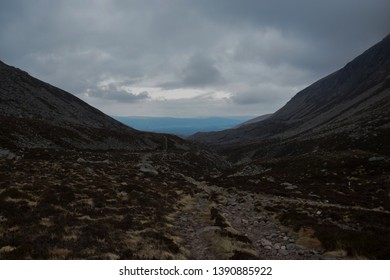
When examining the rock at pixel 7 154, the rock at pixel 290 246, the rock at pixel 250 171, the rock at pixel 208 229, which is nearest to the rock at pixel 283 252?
the rock at pixel 290 246

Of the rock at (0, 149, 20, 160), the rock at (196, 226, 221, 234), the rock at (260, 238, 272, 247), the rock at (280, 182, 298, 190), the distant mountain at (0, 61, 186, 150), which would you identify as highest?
the distant mountain at (0, 61, 186, 150)

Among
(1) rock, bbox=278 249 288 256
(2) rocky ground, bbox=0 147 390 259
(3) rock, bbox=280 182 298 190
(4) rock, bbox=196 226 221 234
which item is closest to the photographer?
(2) rocky ground, bbox=0 147 390 259

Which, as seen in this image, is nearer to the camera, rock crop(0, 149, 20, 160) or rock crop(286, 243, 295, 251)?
rock crop(286, 243, 295, 251)

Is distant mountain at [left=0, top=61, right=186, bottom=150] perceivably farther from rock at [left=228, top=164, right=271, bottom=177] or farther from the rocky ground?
rock at [left=228, top=164, right=271, bottom=177]

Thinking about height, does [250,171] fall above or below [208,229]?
below

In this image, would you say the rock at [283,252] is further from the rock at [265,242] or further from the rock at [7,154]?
the rock at [7,154]

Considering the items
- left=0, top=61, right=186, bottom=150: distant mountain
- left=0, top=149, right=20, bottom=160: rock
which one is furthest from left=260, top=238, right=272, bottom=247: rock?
left=0, top=61, right=186, bottom=150: distant mountain

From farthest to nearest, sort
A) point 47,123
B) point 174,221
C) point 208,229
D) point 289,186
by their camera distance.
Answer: point 47,123, point 289,186, point 174,221, point 208,229

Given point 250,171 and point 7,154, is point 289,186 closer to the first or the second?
point 250,171

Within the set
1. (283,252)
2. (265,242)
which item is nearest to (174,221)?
(265,242)
